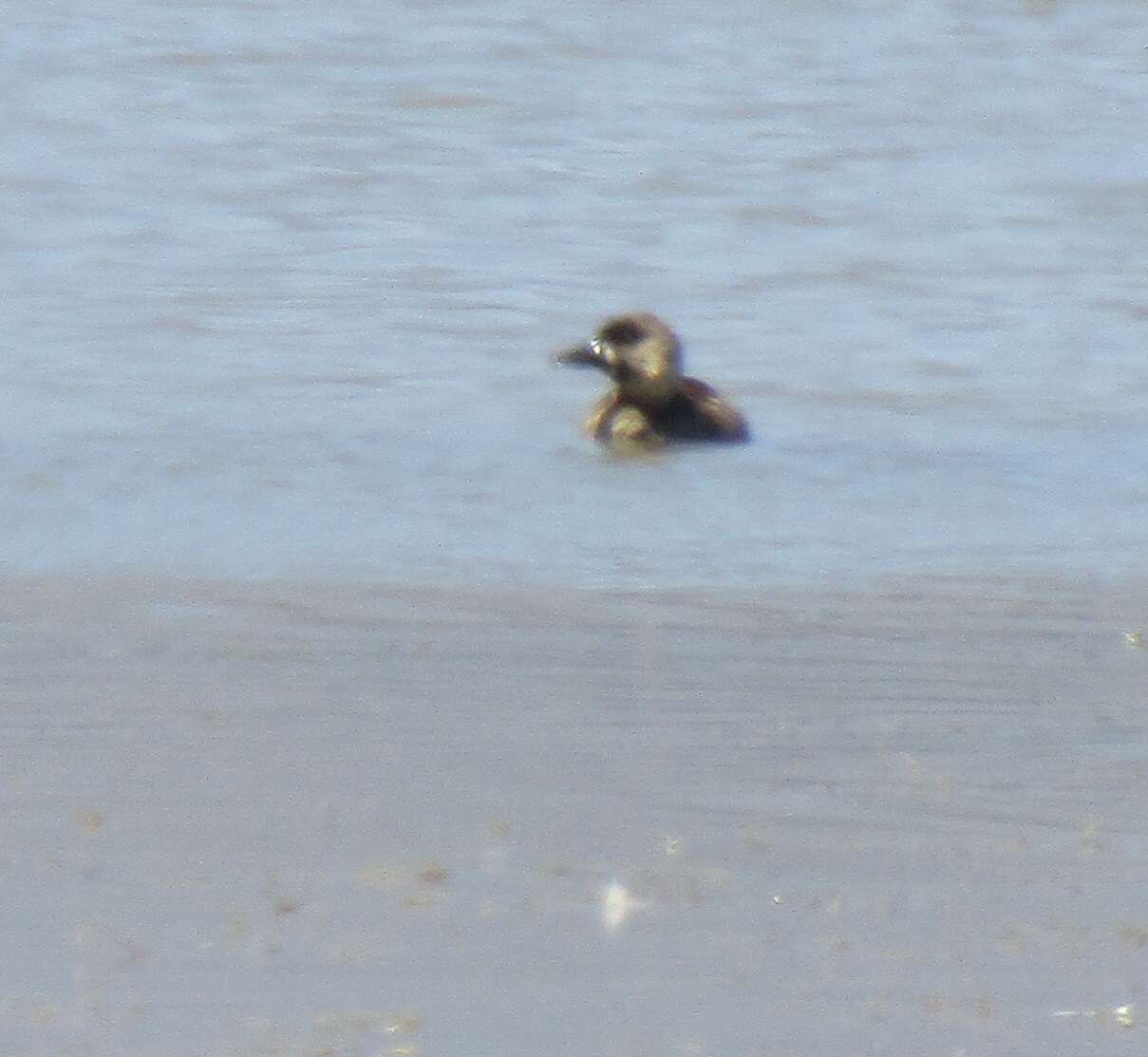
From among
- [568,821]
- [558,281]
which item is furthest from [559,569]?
[558,281]

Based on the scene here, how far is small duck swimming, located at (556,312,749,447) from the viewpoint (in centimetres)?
861

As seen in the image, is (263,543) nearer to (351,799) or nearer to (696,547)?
(696,547)

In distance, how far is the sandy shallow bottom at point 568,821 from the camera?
3.87 meters

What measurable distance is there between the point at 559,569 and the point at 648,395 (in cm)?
218

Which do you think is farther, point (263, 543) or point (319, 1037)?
point (263, 543)

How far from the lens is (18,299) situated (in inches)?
385

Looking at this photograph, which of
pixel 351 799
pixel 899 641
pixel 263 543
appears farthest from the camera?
pixel 263 543

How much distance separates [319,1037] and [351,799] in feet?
3.40

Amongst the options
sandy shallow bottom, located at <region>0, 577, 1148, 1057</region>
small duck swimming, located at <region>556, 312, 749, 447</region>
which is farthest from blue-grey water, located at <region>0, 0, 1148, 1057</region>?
small duck swimming, located at <region>556, 312, 749, 447</region>

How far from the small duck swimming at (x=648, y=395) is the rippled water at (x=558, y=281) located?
0.37 feet

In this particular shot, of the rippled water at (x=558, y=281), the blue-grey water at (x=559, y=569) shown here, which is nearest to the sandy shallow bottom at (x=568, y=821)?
the blue-grey water at (x=559, y=569)

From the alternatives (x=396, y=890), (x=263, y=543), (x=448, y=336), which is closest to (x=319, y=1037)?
(x=396, y=890)

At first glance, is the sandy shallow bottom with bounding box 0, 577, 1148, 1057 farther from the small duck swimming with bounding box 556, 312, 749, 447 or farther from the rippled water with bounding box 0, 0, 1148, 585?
the small duck swimming with bounding box 556, 312, 749, 447

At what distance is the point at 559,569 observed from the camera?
22.0 feet
